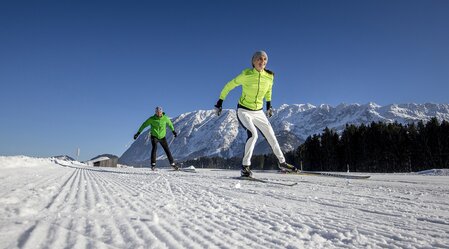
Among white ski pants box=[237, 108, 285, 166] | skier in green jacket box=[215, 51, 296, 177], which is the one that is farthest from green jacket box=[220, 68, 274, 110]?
white ski pants box=[237, 108, 285, 166]

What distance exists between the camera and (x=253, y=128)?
6746mm

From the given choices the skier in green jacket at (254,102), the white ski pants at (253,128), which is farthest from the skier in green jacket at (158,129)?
the white ski pants at (253,128)

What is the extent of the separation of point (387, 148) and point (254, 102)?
6059cm

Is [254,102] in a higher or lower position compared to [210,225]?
higher

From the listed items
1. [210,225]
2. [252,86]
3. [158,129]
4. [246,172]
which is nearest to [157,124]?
[158,129]

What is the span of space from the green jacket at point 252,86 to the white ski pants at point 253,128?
17cm

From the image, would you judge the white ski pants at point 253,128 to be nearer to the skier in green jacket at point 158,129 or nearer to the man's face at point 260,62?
the man's face at point 260,62

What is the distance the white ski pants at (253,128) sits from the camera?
A: 677 centimetres

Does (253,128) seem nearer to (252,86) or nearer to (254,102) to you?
(254,102)

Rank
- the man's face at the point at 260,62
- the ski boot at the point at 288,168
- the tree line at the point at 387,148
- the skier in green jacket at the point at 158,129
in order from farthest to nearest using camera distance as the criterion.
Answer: the tree line at the point at 387,148
the skier in green jacket at the point at 158,129
the ski boot at the point at 288,168
the man's face at the point at 260,62

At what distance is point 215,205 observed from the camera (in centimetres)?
262

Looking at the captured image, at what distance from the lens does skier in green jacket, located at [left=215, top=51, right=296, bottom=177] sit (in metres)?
6.73

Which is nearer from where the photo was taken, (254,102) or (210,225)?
(210,225)

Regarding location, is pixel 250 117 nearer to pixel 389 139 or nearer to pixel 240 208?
pixel 240 208
